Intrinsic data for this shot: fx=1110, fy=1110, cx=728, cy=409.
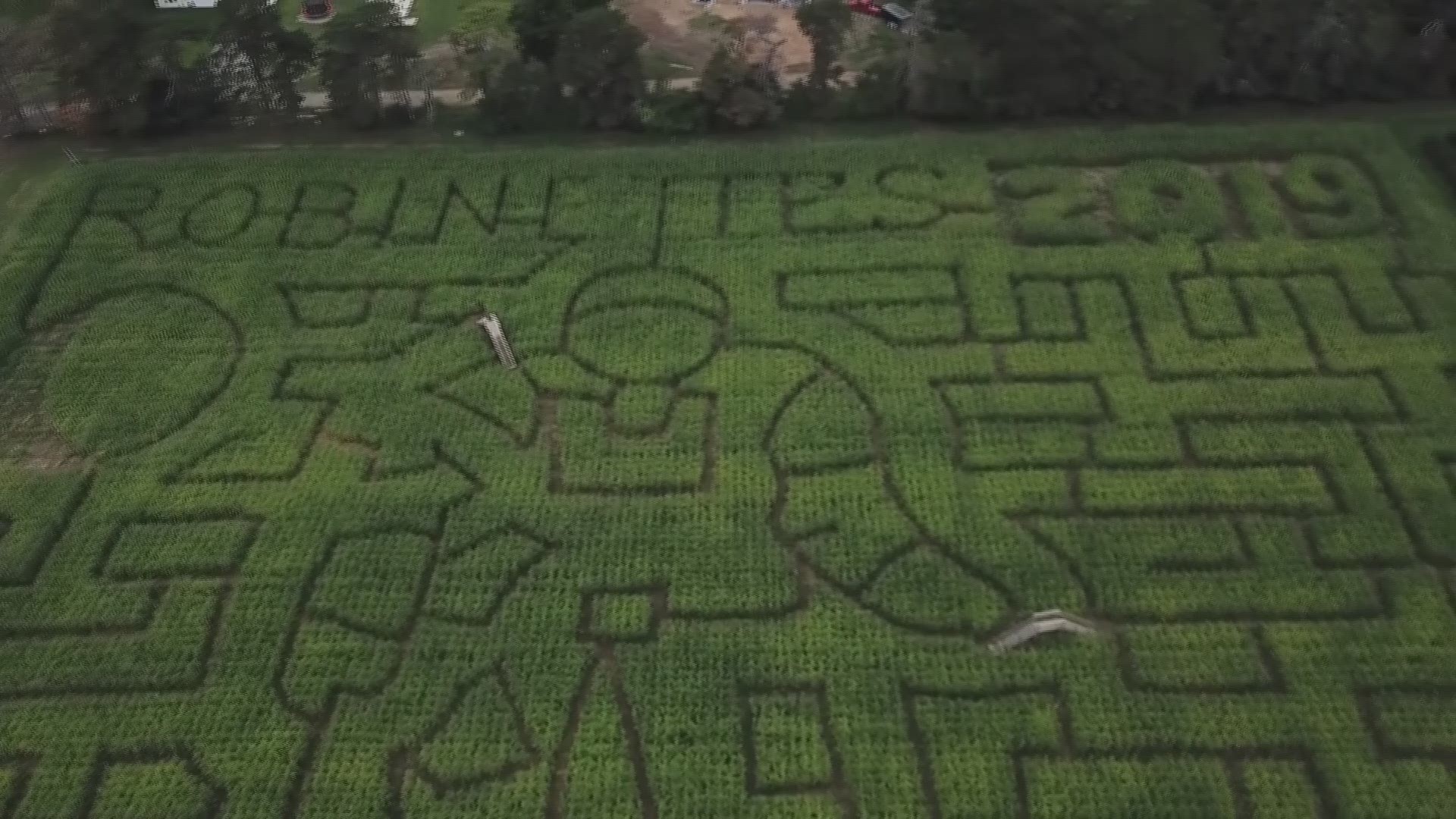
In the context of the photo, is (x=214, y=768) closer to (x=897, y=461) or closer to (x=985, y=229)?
(x=897, y=461)

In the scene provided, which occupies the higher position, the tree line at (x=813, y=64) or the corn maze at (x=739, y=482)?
the tree line at (x=813, y=64)

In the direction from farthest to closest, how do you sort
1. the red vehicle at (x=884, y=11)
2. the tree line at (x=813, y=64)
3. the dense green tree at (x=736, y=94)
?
the red vehicle at (x=884, y=11), the dense green tree at (x=736, y=94), the tree line at (x=813, y=64)

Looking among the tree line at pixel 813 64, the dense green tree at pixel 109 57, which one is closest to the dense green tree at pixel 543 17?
the tree line at pixel 813 64

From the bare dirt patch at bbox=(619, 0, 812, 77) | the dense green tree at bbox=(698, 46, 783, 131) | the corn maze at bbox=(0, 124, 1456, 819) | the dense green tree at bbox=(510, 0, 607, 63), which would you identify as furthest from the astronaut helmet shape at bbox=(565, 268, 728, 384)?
the bare dirt patch at bbox=(619, 0, 812, 77)

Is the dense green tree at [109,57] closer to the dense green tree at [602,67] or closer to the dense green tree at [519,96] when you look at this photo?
the dense green tree at [519,96]

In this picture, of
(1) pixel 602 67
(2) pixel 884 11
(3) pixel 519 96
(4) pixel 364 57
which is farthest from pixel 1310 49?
(4) pixel 364 57

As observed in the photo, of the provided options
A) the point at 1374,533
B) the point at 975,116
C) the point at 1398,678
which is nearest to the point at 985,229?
the point at 975,116
